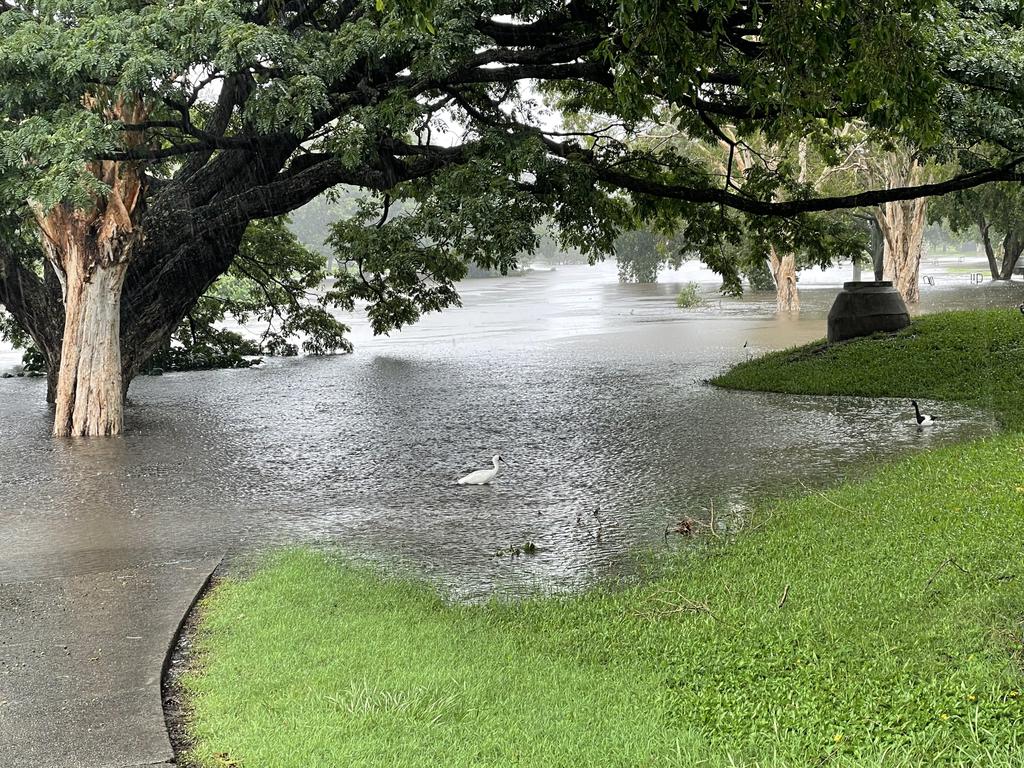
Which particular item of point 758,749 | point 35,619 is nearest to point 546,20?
point 35,619

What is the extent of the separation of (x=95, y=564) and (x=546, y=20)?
28.1 ft

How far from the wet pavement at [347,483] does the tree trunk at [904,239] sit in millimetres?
15359

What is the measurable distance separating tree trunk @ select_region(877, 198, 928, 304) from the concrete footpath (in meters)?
29.7

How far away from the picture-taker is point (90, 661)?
5.63 m

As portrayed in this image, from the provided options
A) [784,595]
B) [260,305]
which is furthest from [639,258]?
[784,595]

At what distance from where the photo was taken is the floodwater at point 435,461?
27.1 ft

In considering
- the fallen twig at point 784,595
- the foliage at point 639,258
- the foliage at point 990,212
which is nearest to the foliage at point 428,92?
the fallen twig at point 784,595

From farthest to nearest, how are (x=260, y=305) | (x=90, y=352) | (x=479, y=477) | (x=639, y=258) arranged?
1. (x=639, y=258)
2. (x=260, y=305)
3. (x=90, y=352)
4. (x=479, y=477)

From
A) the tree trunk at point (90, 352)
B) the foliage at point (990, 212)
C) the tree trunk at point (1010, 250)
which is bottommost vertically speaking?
the tree trunk at point (90, 352)

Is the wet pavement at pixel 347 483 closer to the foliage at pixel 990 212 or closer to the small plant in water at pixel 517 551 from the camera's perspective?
the small plant in water at pixel 517 551

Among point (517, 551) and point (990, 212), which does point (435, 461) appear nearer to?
point (517, 551)

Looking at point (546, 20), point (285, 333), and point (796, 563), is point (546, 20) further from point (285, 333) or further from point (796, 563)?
point (285, 333)

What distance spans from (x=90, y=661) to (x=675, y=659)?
3.08 meters

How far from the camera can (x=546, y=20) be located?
1304 cm
